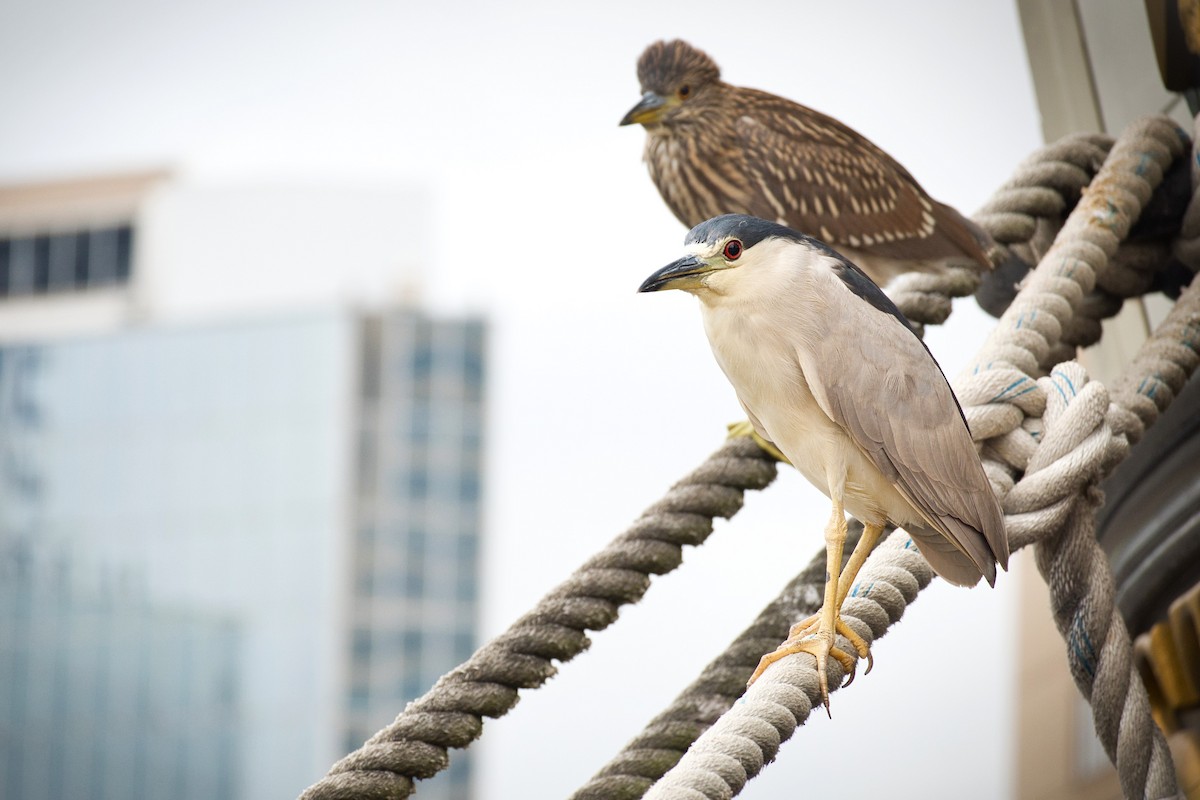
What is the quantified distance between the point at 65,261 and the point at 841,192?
26586 millimetres

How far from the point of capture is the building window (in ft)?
83.1

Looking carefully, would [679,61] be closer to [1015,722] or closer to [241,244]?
[1015,722]

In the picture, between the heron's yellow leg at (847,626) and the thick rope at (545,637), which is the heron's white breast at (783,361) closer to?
the heron's yellow leg at (847,626)

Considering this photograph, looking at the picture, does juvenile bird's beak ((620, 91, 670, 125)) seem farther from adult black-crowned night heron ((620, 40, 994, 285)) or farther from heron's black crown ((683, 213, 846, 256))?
heron's black crown ((683, 213, 846, 256))

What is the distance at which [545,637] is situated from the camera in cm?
118

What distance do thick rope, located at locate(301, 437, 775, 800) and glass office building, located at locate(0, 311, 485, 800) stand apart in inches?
824

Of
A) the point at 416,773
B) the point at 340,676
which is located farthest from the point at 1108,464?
the point at 340,676

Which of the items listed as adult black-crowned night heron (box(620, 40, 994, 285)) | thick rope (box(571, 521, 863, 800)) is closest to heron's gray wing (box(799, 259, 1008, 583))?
thick rope (box(571, 521, 863, 800))

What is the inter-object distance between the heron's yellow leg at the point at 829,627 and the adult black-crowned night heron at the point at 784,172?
0.61 m

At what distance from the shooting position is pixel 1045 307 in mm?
1234

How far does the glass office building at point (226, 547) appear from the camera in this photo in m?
21.8

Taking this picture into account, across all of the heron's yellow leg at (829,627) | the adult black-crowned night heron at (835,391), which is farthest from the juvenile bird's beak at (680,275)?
the heron's yellow leg at (829,627)

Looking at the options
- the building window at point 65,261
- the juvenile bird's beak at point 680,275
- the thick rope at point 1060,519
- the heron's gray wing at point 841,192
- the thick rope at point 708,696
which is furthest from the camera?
the building window at point 65,261

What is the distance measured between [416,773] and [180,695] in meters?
22.0
